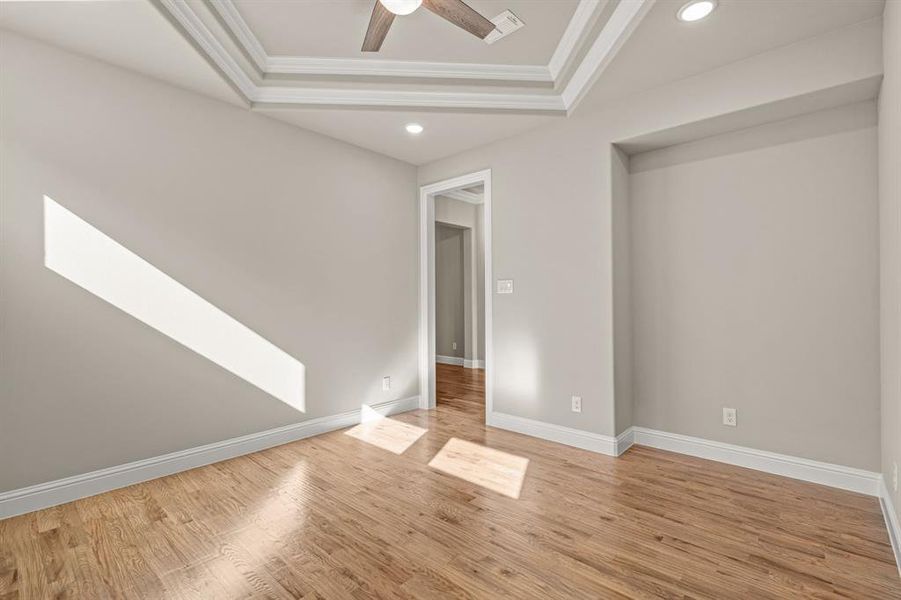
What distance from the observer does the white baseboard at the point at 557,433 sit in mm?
3231

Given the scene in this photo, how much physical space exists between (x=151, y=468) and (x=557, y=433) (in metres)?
2.93

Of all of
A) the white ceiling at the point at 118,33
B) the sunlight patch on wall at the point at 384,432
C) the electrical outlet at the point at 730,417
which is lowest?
the sunlight patch on wall at the point at 384,432

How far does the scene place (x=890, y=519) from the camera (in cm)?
210

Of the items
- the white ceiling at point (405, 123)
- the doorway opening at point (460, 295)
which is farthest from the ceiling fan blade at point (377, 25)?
the doorway opening at point (460, 295)

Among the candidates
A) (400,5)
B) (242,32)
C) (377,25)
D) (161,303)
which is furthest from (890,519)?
(242,32)

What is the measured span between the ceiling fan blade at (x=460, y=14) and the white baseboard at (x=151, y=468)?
311cm

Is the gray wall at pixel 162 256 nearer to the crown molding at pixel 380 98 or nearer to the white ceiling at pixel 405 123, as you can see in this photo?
the white ceiling at pixel 405 123

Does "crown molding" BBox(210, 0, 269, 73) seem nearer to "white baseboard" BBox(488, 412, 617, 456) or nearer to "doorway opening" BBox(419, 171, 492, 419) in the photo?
"doorway opening" BBox(419, 171, 492, 419)

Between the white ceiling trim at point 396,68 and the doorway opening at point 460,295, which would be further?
the doorway opening at point 460,295

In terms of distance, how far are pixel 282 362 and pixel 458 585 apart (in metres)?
2.35

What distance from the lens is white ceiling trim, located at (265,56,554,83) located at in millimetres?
3012

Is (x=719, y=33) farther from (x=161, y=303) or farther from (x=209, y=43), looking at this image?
(x=161, y=303)

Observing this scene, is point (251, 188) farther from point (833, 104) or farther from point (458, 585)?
point (833, 104)

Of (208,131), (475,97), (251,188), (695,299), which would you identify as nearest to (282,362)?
(251,188)
